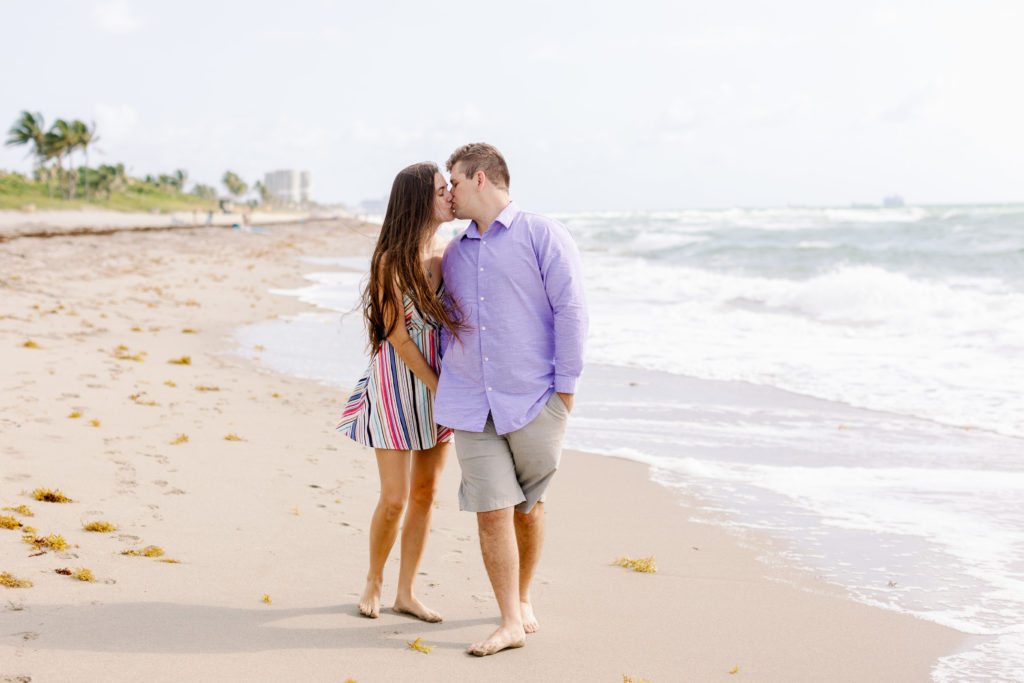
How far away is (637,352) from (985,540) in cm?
594

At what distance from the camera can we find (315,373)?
8.59 m

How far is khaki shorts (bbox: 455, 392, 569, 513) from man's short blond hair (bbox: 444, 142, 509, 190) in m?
0.79

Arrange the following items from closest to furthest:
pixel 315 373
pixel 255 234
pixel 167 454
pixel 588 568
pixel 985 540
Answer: pixel 588 568 → pixel 985 540 → pixel 167 454 → pixel 315 373 → pixel 255 234

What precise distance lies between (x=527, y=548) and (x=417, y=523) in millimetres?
436

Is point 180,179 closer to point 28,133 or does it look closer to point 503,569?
point 28,133

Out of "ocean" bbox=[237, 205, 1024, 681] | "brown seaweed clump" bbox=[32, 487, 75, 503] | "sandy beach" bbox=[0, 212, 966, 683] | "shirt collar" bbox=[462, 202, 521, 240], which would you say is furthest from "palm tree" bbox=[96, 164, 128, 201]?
"shirt collar" bbox=[462, 202, 521, 240]

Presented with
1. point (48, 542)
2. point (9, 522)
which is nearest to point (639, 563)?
point (48, 542)

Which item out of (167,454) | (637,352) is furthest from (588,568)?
(637,352)

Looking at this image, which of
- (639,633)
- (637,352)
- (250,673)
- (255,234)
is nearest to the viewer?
(250,673)

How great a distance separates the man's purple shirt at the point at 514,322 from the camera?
304cm

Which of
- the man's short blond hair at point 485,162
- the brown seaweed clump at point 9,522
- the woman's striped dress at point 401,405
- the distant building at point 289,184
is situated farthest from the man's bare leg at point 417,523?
the distant building at point 289,184

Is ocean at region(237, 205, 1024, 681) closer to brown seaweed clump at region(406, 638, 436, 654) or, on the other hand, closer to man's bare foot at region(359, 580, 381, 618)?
brown seaweed clump at region(406, 638, 436, 654)

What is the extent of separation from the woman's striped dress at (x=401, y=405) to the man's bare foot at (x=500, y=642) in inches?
27.9

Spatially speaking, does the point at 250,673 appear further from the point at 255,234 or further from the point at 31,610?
the point at 255,234
